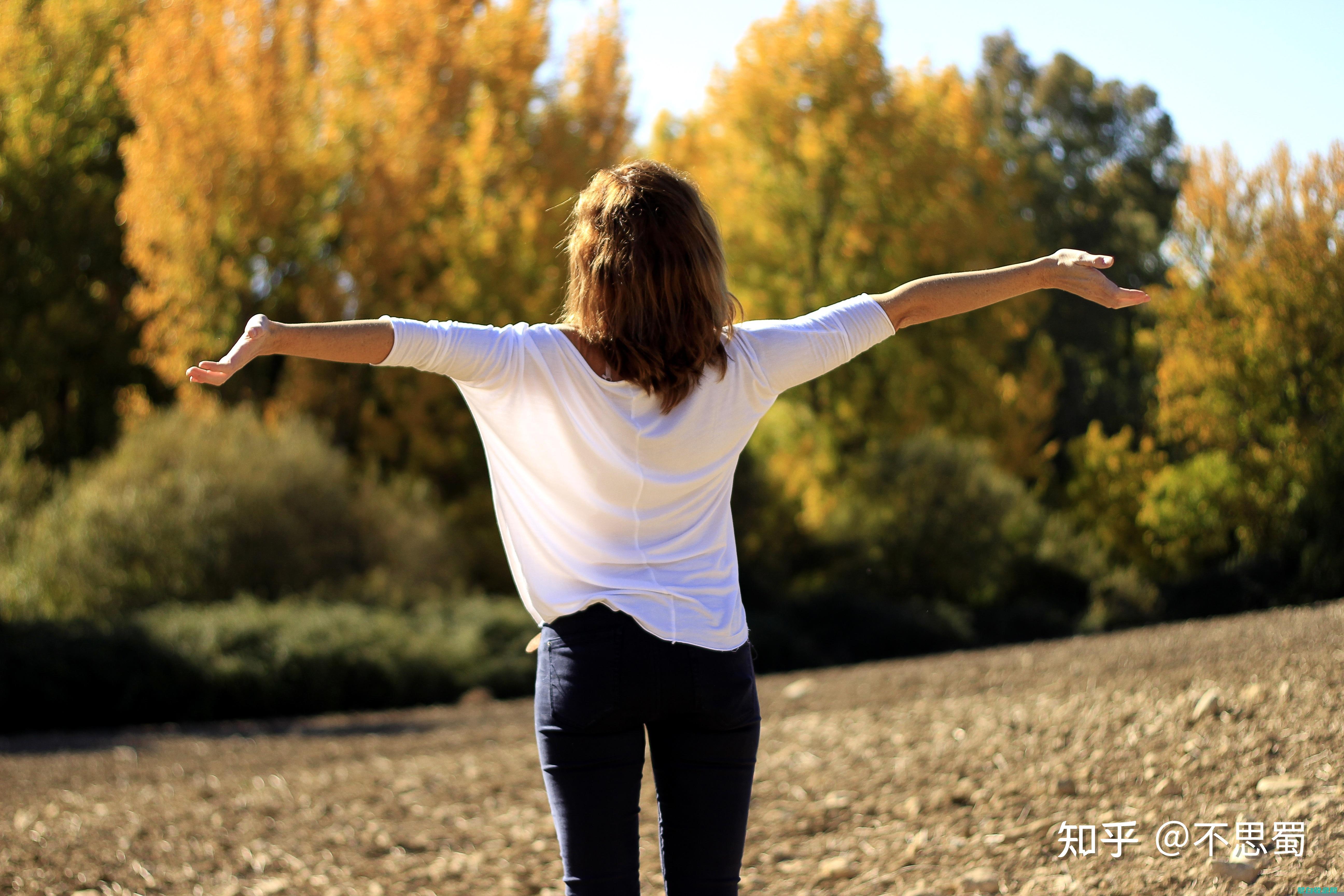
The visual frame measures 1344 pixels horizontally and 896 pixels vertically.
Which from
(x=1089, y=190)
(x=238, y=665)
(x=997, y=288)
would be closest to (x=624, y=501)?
(x=997, y=288)

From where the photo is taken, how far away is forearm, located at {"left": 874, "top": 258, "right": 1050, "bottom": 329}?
239 centimetres

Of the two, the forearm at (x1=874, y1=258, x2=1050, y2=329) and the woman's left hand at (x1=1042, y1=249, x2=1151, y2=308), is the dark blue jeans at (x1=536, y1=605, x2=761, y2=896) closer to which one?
the forearm at (x1=874, y1=258, x2=1050, y2=329)

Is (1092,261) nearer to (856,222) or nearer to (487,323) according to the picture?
(487,323)

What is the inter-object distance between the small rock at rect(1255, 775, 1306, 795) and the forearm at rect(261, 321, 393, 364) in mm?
3803

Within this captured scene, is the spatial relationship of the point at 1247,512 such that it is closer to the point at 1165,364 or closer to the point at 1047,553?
the point at 1165,364

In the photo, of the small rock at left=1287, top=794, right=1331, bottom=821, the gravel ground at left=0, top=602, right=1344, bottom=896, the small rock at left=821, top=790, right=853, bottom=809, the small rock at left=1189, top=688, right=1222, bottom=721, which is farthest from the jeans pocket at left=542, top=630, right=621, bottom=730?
the small rock at left=1189, top=688, right=1222, bottom=721

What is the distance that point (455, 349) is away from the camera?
208 cm

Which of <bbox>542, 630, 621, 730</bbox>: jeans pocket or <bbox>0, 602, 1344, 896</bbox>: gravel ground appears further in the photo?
<bbox>0, 602, 1344, 896</bbox>: gravel ground

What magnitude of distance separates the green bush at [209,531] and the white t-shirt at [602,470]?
38.6 ft

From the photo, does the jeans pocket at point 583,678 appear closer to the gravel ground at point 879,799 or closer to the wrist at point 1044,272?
the wrist at point 1044,272

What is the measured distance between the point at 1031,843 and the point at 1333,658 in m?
2.70

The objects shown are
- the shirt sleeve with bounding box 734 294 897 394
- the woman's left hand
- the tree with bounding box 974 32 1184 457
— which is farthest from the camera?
the tree with bounding box 974 32 1184 457

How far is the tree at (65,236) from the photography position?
60.9 feet

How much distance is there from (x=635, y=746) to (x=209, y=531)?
12.2 metres
